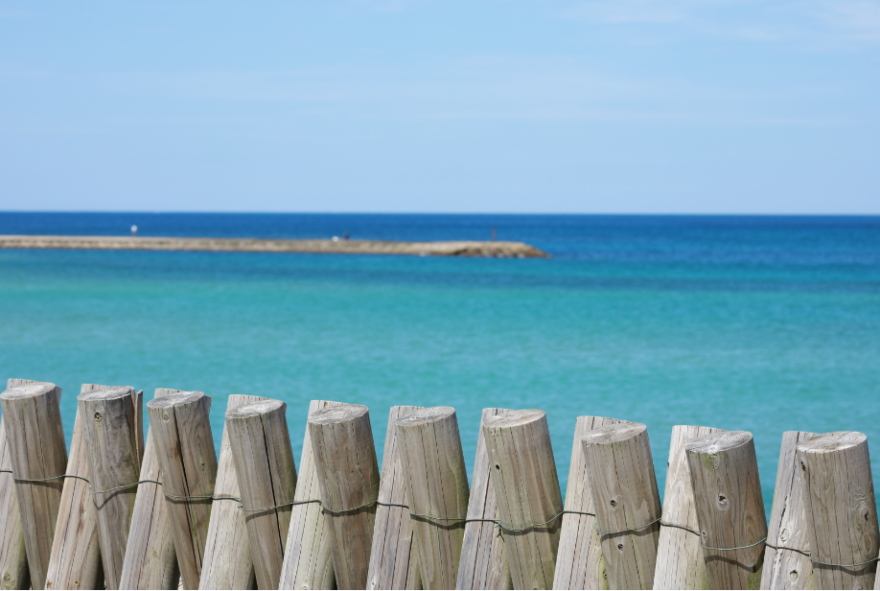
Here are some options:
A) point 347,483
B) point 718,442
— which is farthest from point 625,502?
point 347,483

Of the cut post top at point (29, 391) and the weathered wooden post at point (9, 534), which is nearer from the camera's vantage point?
the cut post top at point (29, 391)

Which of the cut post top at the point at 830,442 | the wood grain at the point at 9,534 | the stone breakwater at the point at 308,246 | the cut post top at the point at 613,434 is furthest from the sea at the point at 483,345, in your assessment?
the stone breakwater at the point at 308,246

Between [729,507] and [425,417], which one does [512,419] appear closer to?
[425,417]

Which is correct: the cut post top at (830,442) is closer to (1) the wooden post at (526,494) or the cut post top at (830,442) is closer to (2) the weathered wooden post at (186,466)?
(1) the wooden post at (526,494)

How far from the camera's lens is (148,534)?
3043 mm

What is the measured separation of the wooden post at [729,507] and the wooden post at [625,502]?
14 cm

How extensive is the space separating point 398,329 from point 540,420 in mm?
19011

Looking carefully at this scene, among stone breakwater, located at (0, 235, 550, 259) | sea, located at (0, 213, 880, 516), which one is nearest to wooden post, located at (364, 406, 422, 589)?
sea, located at (0, 213, 880, 516)

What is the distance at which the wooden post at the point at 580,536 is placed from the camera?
259 cm

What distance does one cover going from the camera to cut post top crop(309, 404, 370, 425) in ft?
9.03

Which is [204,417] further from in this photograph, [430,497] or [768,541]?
[768,541]

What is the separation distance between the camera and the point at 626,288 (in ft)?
114

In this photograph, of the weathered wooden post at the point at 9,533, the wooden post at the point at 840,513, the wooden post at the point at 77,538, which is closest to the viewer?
the wooden post at the point at 840,513

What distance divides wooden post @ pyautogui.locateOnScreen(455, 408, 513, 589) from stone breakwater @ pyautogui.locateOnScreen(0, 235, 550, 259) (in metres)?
57.0
